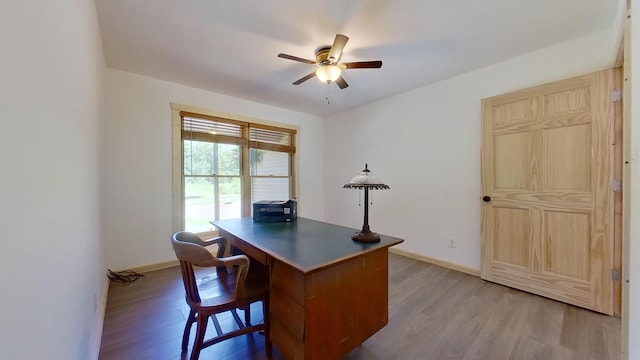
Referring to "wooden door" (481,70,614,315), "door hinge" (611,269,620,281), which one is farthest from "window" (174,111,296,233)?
"door hinge" (611,269,620,281)

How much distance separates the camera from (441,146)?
331cm

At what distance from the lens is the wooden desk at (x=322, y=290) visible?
1310 millimetres

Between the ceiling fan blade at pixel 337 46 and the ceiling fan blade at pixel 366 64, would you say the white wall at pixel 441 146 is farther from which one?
the ceiling fan blade at pixel 337 46

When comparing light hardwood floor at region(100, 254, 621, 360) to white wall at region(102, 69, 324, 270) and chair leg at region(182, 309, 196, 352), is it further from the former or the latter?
white wall at region(102, 69, 324, 270)

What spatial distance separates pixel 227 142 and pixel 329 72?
2.15 metres

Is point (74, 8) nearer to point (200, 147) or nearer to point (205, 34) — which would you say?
point (205, 34)

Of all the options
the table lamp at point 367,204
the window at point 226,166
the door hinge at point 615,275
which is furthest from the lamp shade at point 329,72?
the door hinge at point 615,275

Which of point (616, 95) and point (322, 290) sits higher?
point (616, 95)

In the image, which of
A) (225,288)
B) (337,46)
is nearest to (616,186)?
(337,46)

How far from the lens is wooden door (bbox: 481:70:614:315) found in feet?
7.05

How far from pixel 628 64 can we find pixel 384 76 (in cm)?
212

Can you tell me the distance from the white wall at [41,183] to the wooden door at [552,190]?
137 inches

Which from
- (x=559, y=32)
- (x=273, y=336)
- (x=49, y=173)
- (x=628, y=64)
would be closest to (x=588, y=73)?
(x=559, y=32)

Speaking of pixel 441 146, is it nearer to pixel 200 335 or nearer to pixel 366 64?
pixel 366 64
